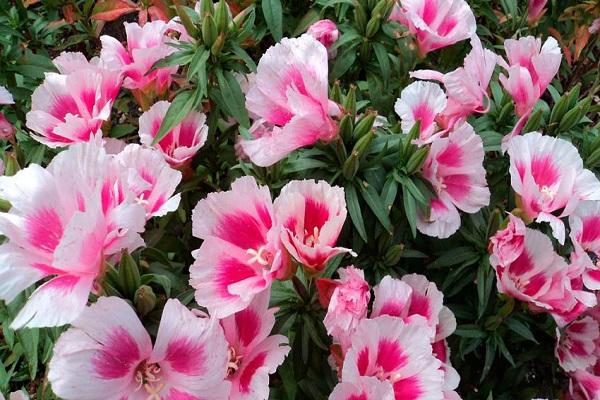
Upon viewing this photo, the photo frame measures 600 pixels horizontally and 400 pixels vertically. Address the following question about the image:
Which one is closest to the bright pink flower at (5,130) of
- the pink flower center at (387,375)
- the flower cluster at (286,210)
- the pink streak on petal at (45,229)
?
the flower cluster at (286,210)

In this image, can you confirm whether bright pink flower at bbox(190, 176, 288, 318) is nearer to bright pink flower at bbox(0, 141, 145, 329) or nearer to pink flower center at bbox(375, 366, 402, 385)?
bright pink flower at bbox(0, 141, 145, 329)

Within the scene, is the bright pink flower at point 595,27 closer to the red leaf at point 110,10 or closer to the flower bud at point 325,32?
the flower bud at point 325,32

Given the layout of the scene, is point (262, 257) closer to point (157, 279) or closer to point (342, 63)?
point (157, 279)

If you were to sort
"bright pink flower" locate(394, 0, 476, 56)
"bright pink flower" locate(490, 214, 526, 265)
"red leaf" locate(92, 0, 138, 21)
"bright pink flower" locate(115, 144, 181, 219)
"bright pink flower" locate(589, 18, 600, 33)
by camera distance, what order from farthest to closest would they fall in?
1. "bright pink flower" locate(589, 18, 600, 33)
2. "red leaf" locate(92, 0, 138, 21)
3. "bright pink flower" locate(394, 0, 476, 56)
4. "bright pink flower" locate(490, 214, 526, 265)
5. "bright pink flower" locate(115, 144, 181, 219)

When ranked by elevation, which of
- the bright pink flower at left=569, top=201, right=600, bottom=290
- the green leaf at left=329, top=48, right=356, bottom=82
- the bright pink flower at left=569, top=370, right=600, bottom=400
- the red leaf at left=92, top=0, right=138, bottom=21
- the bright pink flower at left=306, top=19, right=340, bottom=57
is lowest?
the bright pink flower at left=569, top=370, right=600, bottom=400

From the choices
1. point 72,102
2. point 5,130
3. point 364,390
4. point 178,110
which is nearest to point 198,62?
point 178,110

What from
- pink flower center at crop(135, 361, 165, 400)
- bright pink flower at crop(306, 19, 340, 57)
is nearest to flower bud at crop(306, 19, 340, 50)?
bright pink flower at crop(306, 19, 340, 57)
